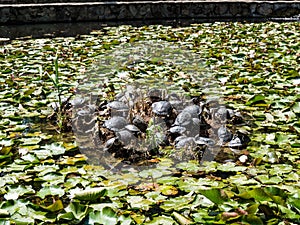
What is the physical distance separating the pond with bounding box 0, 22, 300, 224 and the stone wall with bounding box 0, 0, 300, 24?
2249 mm

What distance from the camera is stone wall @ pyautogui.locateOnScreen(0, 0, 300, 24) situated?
281 inches

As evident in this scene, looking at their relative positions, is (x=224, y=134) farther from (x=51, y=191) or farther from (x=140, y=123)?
(x=51, y=191)

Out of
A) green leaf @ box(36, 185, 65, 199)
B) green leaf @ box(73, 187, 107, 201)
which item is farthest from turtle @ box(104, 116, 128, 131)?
green leaf @ box(73, 187, 107, 201)

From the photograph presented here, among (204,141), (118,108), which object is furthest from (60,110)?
(204,141)

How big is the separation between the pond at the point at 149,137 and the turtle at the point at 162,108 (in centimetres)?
1

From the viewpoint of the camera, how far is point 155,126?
8.66 feet

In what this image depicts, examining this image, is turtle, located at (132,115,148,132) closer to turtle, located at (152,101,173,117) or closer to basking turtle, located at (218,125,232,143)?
turtle, located at (152,101,173,117)

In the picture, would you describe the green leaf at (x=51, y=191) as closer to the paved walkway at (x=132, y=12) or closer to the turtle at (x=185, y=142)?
the turtle at (x=185, y=142)

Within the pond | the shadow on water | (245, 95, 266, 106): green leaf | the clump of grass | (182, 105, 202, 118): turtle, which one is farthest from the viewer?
the shadow on water

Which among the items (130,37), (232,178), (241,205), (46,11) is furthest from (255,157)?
(46,11)

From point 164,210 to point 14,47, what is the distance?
12.8 feet

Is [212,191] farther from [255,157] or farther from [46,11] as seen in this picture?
[46,11]

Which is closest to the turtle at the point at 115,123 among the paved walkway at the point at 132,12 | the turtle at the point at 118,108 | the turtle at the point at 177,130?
the turtle at the point at 118,108

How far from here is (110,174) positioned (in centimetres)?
221
